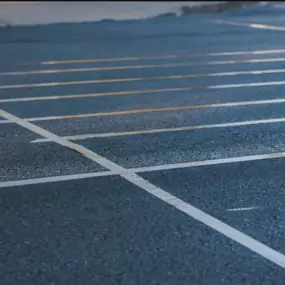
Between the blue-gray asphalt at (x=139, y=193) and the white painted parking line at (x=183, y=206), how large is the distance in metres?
0.07

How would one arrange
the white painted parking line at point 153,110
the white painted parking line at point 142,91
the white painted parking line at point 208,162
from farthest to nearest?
1. the white painted parking line at point 142,91
2. the white painted parking line at point 153,110
3. the white painted parking line at point 208,162

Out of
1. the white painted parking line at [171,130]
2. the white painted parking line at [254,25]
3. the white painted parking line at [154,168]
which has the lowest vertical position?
the white painted parking line at [254,25]

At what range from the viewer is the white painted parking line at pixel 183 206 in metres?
5.59

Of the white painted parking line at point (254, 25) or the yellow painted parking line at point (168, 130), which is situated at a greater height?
the yellow painted parking line at point (168, 130)

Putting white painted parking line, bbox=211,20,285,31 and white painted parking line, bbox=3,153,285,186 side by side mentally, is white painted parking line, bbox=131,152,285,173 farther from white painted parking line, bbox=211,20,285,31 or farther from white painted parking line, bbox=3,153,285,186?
white painted parking line, bbox=211,20,285,31

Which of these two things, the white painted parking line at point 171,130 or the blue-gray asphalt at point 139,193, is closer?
the blue-gray asphalt at point 139,193

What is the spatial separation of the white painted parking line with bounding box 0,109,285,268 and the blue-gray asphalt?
7 cm

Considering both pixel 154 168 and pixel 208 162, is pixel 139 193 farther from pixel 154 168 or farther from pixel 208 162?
pixel 208 162

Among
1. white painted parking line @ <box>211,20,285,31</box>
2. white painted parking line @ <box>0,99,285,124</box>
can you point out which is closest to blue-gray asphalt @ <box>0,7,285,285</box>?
white painted parking line @ <box>0,99,285,124</box>

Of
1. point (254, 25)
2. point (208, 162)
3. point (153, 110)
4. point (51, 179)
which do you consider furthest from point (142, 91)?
point (254, 25)

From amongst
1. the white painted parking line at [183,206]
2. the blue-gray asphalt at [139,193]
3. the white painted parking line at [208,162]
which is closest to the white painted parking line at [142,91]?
the blue-gray asphalt at [139,193]

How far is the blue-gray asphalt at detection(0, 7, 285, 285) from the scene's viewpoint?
17.4 ft

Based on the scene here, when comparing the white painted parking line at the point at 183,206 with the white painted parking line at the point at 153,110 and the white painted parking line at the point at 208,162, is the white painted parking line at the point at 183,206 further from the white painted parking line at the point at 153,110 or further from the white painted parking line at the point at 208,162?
the white painted parking line at the point at 153,110

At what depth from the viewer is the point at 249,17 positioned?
975 inches
